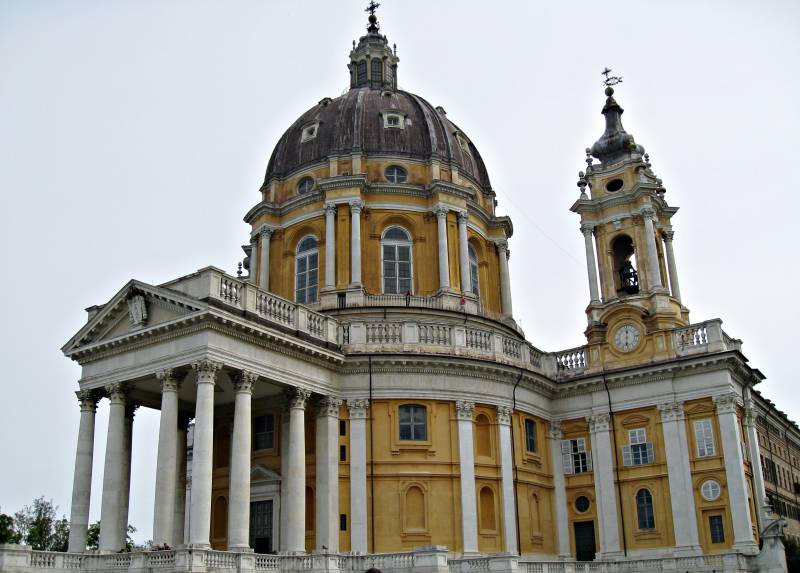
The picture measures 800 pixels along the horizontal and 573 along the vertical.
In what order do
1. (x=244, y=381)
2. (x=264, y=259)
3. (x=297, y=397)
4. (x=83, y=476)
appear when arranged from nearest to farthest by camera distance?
(x=244, y=381)
(x=83, y=476)
(x=297, y=397)
(x=264, y=259)

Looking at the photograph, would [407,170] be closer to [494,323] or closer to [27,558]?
[494,323]

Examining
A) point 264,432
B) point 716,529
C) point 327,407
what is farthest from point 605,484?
point 264,432

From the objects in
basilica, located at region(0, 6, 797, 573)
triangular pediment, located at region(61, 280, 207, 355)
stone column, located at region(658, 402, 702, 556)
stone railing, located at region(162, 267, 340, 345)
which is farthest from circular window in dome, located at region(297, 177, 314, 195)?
stone column, located at region(658, 402, 702, 556)

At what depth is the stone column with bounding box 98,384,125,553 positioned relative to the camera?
1038 inches

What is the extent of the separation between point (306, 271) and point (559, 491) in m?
13.8

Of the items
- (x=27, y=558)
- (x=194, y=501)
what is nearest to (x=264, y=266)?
(x=194, y=501)

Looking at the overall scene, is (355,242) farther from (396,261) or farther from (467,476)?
(467,476)

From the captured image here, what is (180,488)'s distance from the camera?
3266 cm

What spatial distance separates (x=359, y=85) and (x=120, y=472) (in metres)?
25.0

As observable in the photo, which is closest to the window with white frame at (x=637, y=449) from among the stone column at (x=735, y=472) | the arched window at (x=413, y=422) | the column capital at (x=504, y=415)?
the stone column at (x=735, y=472)

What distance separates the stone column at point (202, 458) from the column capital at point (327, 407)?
5111 mm

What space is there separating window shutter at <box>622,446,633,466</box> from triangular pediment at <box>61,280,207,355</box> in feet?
57.1

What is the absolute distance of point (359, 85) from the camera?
149 ft

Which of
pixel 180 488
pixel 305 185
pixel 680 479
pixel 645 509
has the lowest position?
pixel 645 509
